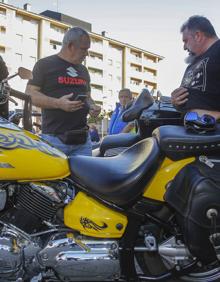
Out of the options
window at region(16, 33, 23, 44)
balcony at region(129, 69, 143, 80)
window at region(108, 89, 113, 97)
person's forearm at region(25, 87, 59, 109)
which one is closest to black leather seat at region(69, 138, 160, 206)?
person's forearm at region(25, 87, 59, 109)

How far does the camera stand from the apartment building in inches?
1807

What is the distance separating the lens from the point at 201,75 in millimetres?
2980

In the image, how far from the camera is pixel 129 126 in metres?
5.69

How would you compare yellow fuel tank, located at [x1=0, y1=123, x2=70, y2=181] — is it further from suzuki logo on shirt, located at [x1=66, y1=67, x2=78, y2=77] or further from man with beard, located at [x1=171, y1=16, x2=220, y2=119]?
suzuki logo on shirt, located at [x1=66, y1=67, x2=78, y2=77]

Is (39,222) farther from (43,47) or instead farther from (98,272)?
(43,47)

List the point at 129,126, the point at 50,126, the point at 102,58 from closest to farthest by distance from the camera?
1. the point at 50,126
2. the point at 129,126
3. the point at 102,58

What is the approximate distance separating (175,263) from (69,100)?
1592mm

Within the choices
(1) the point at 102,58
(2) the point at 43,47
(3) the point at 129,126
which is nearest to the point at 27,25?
(2) the point at 43,47

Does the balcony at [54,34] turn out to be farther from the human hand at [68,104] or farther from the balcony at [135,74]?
the human hand at [68,104]

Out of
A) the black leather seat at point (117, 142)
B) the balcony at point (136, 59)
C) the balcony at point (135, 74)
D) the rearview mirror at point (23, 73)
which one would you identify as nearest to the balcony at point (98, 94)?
the balcony at point (135, 74)

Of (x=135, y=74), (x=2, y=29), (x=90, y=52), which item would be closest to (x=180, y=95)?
(x=2, y=29)

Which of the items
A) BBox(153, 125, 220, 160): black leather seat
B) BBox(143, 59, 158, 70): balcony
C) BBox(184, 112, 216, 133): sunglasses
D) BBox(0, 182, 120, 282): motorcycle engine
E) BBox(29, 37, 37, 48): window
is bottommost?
BBox(0, 182, 120, 282): motorcycle engine

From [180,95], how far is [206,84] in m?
0.22

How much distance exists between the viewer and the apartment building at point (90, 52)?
45.9m
